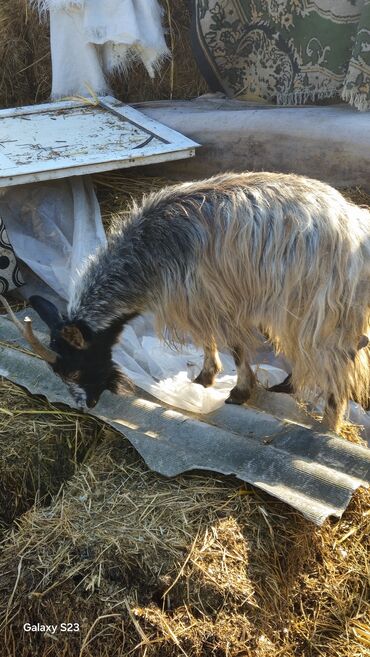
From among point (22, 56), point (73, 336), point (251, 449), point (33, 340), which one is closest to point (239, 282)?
point (251, 449)

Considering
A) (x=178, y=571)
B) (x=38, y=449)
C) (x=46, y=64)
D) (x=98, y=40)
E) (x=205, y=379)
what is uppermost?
(x=98, y=40)

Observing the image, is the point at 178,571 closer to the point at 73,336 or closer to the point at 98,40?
the point at 73,336

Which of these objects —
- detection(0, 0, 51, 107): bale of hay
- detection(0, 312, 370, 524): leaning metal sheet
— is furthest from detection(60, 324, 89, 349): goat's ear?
detection(0, 0, 51, 107): bale of hay

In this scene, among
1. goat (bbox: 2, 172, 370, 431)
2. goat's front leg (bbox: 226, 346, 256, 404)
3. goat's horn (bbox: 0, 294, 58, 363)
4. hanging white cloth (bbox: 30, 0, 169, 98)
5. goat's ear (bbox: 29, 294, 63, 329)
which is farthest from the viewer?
hanging white cloth (bbox: 30, 0, 169, 98)

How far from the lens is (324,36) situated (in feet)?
20.9

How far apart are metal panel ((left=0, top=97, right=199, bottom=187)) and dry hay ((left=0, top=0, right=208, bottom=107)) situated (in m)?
0.37

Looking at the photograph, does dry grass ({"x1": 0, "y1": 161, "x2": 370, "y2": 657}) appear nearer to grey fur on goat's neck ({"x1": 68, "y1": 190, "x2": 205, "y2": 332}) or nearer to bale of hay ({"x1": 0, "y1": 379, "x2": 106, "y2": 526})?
bale of hay ({"x1": 0, "y1": 379, "x2": 106, "y2": 526})

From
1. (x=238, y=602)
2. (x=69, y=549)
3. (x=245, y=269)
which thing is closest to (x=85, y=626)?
(x=69, y=549)

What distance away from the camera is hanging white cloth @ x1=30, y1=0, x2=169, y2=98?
681 centimetres

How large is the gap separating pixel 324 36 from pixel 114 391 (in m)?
3.44

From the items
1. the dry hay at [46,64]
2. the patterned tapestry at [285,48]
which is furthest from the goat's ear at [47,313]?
the dry hay at [46,64]

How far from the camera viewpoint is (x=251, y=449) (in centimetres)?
404

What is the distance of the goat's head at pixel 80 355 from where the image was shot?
452cm

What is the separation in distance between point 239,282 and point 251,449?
A: 87 centimetres
